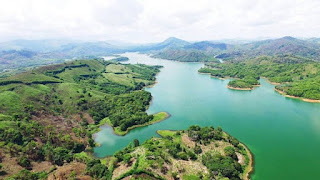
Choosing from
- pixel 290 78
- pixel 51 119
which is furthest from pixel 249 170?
pixel 290 78

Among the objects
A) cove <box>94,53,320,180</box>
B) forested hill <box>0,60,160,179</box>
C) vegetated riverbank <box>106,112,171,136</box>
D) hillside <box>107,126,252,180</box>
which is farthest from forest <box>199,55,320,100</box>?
forested hill <box>0,60,160,179</box>

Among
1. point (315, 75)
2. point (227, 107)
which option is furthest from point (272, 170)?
point (315, 75)

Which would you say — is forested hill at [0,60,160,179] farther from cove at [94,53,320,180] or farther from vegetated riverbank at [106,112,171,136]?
cove at [94,53,320,180]

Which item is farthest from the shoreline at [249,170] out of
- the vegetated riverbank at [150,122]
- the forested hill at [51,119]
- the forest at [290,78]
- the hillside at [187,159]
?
the forest at [290,78]

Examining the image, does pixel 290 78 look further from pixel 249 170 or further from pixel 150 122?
pixel 249 170

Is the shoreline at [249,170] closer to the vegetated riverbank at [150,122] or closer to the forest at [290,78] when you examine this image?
the vegetated riverbank at [150,122]
